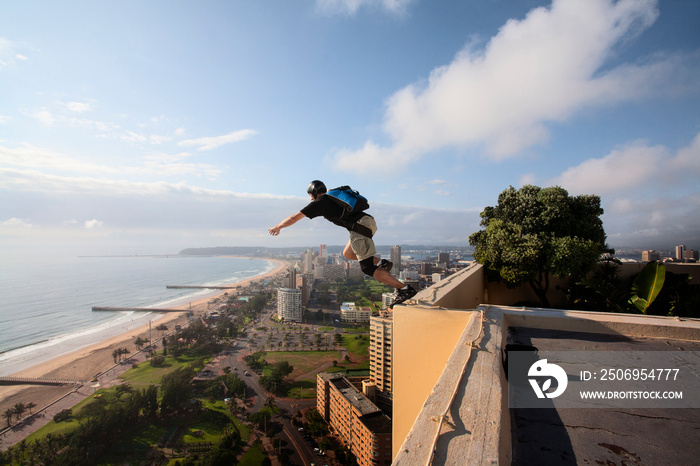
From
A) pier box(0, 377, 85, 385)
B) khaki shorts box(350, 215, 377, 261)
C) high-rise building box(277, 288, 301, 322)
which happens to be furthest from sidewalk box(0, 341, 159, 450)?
khaki shorts box(350, 215, 377, 261)

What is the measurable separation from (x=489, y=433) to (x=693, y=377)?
2.16 m

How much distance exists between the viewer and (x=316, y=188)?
3395mm

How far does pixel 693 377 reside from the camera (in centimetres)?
212

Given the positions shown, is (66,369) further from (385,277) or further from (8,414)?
(385,277)

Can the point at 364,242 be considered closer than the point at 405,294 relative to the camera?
Yes

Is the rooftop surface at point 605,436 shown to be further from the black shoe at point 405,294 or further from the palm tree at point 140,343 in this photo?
the palm tree at point 140,343

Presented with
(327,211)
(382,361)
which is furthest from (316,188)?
(382,361)

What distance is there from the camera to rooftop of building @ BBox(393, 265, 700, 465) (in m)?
1.18

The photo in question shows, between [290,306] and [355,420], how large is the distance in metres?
24.0

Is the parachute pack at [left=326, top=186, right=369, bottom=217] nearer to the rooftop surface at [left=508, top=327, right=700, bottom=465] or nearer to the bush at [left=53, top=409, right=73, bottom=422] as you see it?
the rooftop surface at [left=508, top=327, right=700, bottom=465]

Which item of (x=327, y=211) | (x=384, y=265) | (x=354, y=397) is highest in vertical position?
(x=327, y=211)

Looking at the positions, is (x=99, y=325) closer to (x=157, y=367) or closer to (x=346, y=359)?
(x=157, y=367)

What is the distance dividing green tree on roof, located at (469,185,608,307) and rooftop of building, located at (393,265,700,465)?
4144mm

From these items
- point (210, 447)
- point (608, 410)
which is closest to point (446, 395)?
point (608, 410)
